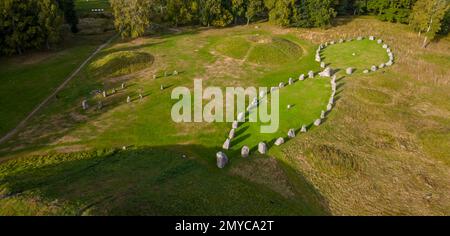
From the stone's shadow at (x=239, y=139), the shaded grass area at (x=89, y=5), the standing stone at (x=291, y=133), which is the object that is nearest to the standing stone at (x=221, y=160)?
the stone's shadow at (x=239, y=139)

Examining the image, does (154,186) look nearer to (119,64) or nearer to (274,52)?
(119,64)

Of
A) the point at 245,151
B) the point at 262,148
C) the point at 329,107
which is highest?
the point at 329,107

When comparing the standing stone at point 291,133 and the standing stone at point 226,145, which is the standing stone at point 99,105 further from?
the standing stone at point 291,133

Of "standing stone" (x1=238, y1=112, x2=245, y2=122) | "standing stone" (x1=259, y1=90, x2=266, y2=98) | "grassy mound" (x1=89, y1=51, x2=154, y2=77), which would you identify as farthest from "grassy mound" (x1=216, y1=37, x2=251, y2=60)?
"standing stone" (x1=238, y1=112, x2=245, y2=122)

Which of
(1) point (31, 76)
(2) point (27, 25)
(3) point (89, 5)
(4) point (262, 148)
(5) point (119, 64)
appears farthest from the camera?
(3) point (89, 5)

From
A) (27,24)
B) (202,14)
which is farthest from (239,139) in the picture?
(202,14)

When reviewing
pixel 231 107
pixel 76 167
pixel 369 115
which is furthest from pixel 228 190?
pixel 369 115

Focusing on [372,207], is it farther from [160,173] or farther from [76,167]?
[76,167]
